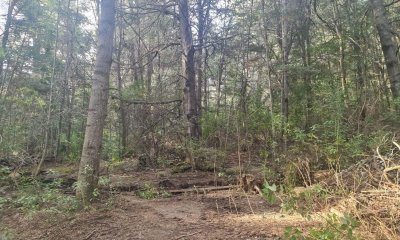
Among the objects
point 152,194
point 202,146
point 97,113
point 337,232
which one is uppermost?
point 97,113

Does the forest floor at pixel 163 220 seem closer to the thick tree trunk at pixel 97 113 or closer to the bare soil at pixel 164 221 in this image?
the bare soil at pixel 164 221

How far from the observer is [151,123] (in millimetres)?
8844

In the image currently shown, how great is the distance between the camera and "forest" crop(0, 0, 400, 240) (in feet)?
14.2

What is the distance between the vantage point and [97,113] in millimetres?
5988

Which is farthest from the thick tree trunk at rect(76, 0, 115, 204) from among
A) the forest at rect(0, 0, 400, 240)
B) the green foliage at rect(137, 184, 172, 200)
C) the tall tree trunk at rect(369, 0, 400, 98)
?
the tall tree trunk at rect(369, 0, 400, 98)

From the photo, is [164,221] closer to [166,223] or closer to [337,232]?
[166,223]

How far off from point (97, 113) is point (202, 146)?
4.65m

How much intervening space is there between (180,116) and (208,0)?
5.61 meters

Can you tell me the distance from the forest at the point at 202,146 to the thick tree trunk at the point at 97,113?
0.06ft

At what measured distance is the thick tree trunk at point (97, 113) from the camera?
5.75m

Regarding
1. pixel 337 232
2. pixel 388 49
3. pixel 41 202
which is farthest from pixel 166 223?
pixel 388 49

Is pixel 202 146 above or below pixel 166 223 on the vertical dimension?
above

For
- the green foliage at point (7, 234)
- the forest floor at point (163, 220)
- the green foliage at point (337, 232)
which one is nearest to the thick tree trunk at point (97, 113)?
the forest floor at point (163, 220)

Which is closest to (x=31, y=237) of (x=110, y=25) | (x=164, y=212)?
(x=164, y=212)
